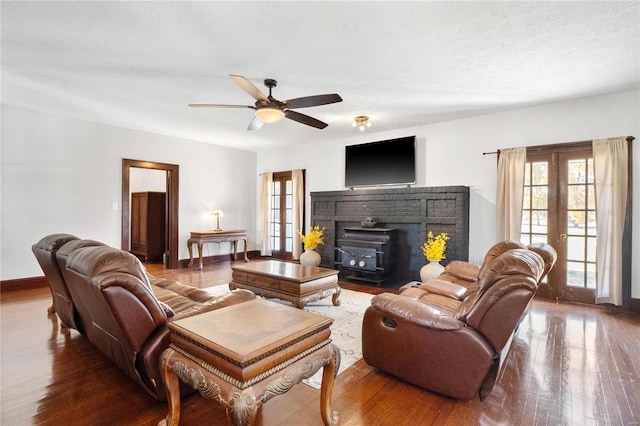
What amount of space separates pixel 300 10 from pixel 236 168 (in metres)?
5.82

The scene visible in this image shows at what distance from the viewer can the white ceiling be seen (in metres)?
2.38

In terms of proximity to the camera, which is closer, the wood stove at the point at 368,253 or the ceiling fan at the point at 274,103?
the ceiling fan at the point at 274,103

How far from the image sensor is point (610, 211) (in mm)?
3945

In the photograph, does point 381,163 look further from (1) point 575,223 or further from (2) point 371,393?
(2) point 371,393

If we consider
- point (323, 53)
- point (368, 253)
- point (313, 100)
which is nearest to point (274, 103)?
point (313, 100)

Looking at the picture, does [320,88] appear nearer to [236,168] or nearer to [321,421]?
[321,421]

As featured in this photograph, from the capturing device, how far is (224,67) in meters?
3.28

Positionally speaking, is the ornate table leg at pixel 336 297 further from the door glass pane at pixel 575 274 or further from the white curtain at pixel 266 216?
the white curtain at pixel 266 216

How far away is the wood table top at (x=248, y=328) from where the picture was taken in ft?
4.44

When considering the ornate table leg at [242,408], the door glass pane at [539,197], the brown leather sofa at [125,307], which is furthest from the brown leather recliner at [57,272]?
the door glass pane at [539,197]

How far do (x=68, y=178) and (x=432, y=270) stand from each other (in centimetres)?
617

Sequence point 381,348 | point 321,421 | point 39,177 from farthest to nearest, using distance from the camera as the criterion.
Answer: point 39,177, point 381,348, point 321,421

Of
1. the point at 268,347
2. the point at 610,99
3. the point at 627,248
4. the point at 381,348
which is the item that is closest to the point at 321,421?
the point at 381,348

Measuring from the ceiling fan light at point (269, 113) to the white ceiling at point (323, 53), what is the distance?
42 cm
